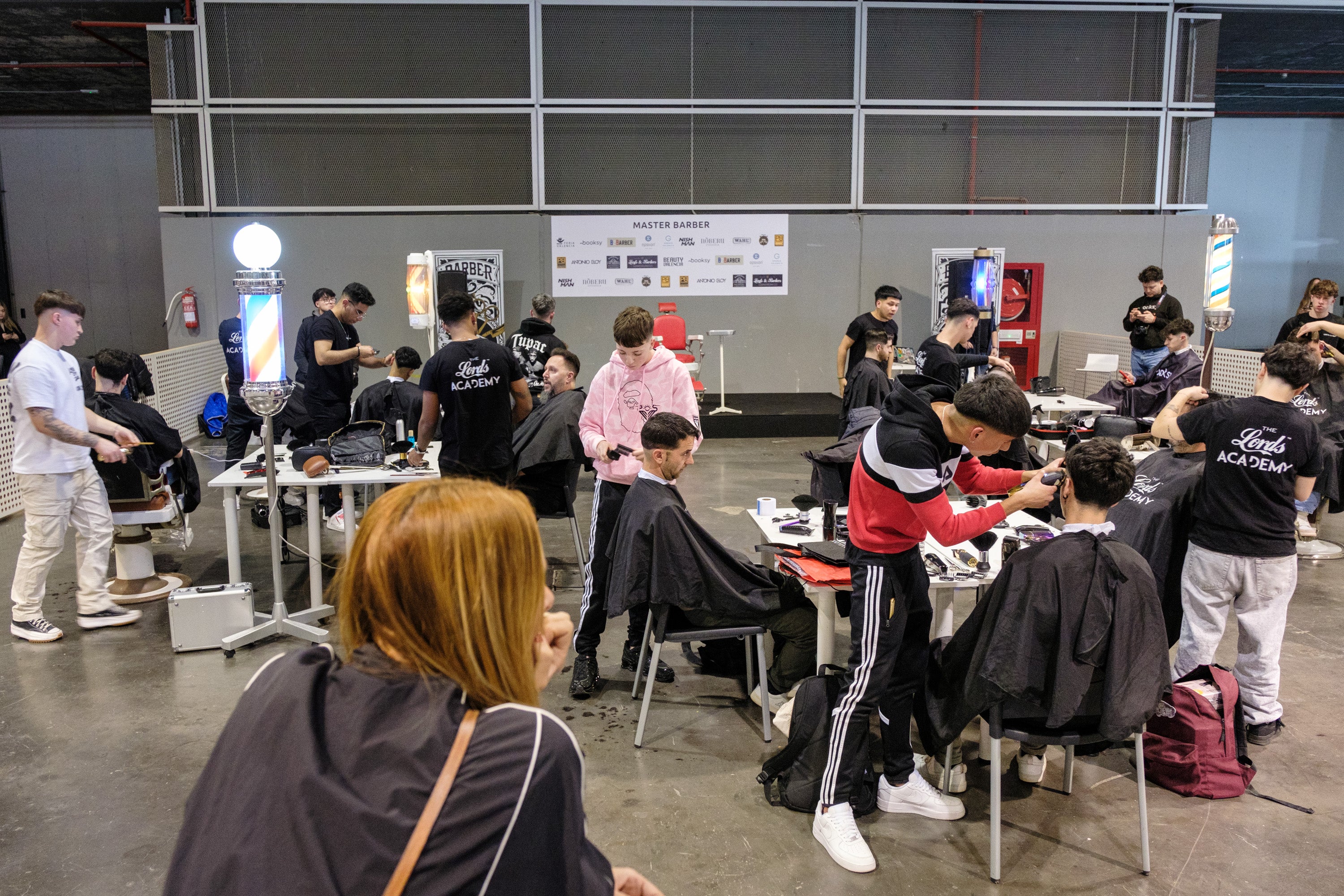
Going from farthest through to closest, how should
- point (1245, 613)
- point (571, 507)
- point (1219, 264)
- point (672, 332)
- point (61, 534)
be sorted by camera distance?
point (672, 332), point (571, 507), point (61, 534), point (1219, 264), point (1245, 613)

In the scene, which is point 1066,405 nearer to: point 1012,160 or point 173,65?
point 1012,160

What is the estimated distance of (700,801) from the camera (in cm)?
326

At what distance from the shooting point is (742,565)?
11.9 ft

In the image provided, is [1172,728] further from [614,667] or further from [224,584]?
[224,584]

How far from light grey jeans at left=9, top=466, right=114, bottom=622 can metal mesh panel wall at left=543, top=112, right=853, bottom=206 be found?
6467 mm

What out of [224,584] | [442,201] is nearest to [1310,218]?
[442,201]

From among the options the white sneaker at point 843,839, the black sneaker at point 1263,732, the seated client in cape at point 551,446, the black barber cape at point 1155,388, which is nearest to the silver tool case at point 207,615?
the seated client in cape at point 551,446

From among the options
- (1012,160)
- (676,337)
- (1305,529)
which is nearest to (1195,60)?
(1012,160)

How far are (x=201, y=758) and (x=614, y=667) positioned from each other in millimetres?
1662

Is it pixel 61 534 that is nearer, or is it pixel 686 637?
pixel 686 637

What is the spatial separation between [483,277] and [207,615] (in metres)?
6.03

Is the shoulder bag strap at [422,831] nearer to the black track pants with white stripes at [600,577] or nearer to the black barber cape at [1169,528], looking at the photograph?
the black track pants with white stripes at [600,577]

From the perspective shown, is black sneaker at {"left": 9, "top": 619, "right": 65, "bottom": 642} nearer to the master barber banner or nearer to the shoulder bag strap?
the shoulder bag strap

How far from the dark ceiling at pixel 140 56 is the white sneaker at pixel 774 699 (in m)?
9.42
